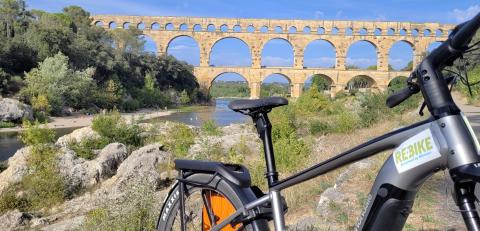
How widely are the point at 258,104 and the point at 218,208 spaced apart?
20.1 inches

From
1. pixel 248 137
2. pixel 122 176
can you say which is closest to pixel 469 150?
pixel 122 176

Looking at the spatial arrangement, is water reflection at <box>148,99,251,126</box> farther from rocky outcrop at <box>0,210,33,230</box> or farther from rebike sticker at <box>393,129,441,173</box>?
rebike sticker at <box>393,129,441,173</box>

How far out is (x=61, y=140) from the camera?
12.3m

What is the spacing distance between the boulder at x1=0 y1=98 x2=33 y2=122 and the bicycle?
25.7 metres

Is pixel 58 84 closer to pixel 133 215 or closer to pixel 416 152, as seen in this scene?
pixel 133 215

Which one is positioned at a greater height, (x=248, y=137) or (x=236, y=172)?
(x=236, y=172)

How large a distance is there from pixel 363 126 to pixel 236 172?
1042cm

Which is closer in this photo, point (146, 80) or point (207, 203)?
point (207, 203)

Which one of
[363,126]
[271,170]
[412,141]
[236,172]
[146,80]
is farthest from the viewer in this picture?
[146,80]

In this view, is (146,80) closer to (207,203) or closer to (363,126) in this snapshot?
(363,126)

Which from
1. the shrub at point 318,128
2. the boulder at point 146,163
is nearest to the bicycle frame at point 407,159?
the boulder at point 146,163

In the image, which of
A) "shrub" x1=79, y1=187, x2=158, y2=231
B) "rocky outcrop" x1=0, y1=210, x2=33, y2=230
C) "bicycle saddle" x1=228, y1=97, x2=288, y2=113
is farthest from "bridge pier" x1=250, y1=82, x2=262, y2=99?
"bicycle saddle" x1=228, y1=97, x2=288, y2=113

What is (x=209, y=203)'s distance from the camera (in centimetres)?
199

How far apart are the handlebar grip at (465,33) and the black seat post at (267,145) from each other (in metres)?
0.75
